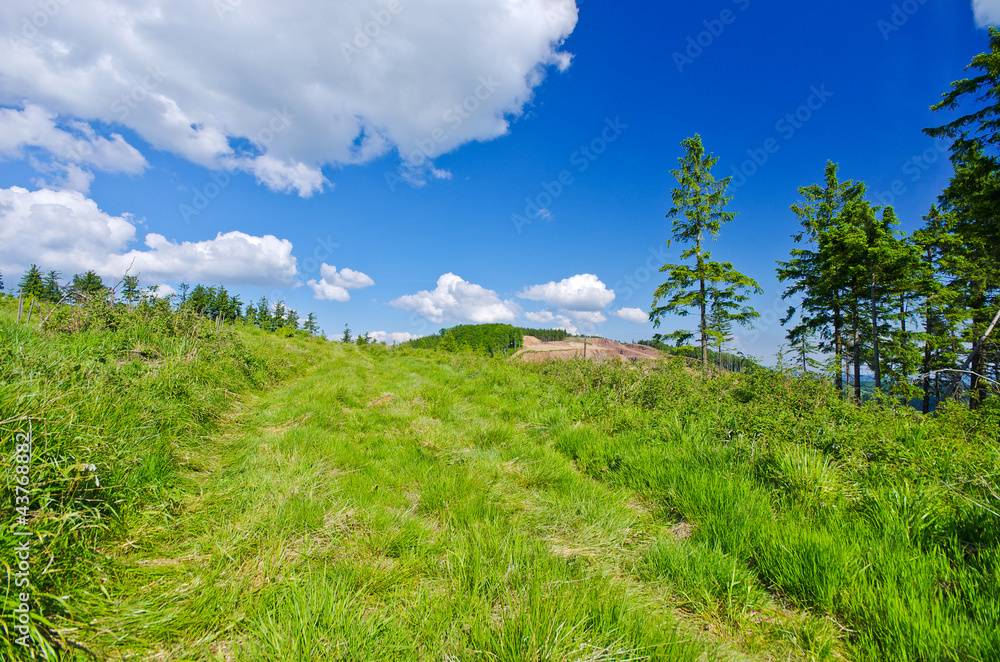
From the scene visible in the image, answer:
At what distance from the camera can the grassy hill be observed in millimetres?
1691

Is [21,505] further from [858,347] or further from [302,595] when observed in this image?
[858,347]

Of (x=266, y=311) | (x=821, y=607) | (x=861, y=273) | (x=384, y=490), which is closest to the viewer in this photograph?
(x=821, y=607)

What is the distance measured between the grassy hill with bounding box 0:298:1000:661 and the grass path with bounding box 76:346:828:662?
0.02 metres

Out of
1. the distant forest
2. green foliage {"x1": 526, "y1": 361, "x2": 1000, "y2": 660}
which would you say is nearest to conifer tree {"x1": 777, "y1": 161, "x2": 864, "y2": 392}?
green foliage {"x1": 526, "y1": 361, "x2": 1000, "y2": 660}

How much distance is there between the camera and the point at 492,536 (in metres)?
2.48

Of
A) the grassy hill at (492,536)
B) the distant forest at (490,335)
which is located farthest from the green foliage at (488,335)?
the grassy hill at (492,536)

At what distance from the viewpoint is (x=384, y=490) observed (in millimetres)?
3279

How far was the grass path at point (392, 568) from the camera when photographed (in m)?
1.65

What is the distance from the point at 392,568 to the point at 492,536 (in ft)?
2.32

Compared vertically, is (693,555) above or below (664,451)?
below

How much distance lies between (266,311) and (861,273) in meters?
81.2

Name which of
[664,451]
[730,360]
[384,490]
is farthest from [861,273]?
[384,490]

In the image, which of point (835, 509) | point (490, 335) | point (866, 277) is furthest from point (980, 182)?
point (490, 335)

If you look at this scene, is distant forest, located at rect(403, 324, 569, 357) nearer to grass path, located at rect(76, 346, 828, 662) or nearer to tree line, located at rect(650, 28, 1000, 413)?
tree line, located at rect(650, 28, 1000, 413)
